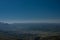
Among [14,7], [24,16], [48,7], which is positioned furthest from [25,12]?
[48,7]

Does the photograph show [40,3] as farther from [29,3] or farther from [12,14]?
[12,14]

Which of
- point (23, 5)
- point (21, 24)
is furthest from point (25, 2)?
point (21, 24)

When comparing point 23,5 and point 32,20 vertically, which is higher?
point 23,5

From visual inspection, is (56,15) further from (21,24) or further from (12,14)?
(12,14)

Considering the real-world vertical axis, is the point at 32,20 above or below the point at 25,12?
below

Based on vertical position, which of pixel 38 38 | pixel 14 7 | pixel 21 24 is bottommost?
pixel 38 38

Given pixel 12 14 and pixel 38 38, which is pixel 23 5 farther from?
pixel 38 38

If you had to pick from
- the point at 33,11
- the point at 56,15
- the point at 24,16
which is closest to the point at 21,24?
the point at 24,16
